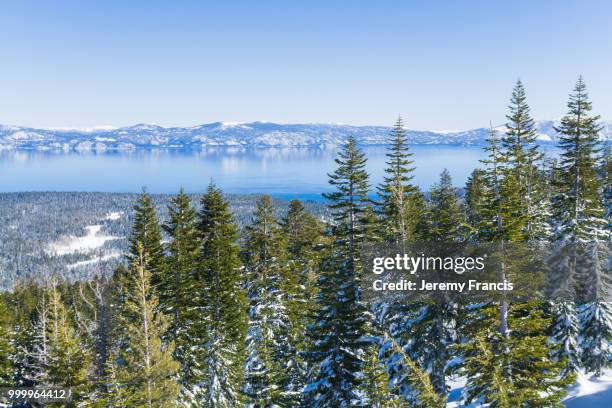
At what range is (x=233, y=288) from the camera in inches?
1380

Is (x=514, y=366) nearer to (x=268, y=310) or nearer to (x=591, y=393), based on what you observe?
(x=591, y=393)

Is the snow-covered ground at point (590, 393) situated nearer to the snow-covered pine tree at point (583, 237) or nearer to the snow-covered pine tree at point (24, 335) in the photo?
the snow-covered pine tree at point (583, 237)

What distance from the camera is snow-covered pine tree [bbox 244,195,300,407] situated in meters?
26.5

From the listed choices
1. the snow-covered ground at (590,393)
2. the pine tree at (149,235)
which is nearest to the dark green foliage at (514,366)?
the snow-covered ground at (590,393)

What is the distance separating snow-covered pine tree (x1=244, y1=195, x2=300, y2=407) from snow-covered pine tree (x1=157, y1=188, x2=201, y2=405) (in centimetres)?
463

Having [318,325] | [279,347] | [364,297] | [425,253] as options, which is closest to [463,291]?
[425,253]

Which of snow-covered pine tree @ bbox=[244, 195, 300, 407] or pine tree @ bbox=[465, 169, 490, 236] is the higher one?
pine tree @ bbox=[465, 169, 490, 236]

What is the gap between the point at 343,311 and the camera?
80.8 feet

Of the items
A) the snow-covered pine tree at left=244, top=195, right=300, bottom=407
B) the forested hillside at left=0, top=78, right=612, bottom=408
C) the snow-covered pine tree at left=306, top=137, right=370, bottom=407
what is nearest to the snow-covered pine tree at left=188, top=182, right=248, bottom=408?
the forested hillside at left=0, top=78, right=612, bottom=408

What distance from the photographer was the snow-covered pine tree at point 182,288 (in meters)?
31.8

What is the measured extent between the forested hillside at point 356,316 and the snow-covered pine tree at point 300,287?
0.70 feet

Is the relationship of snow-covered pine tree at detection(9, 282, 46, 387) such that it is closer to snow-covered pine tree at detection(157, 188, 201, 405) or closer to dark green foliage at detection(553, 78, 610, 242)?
snow-covered pine tree at detection(157, 188, 201, 405)

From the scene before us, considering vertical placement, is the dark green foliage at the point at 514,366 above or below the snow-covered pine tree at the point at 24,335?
above

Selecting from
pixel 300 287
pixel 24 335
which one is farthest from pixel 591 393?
pixel 24 335
